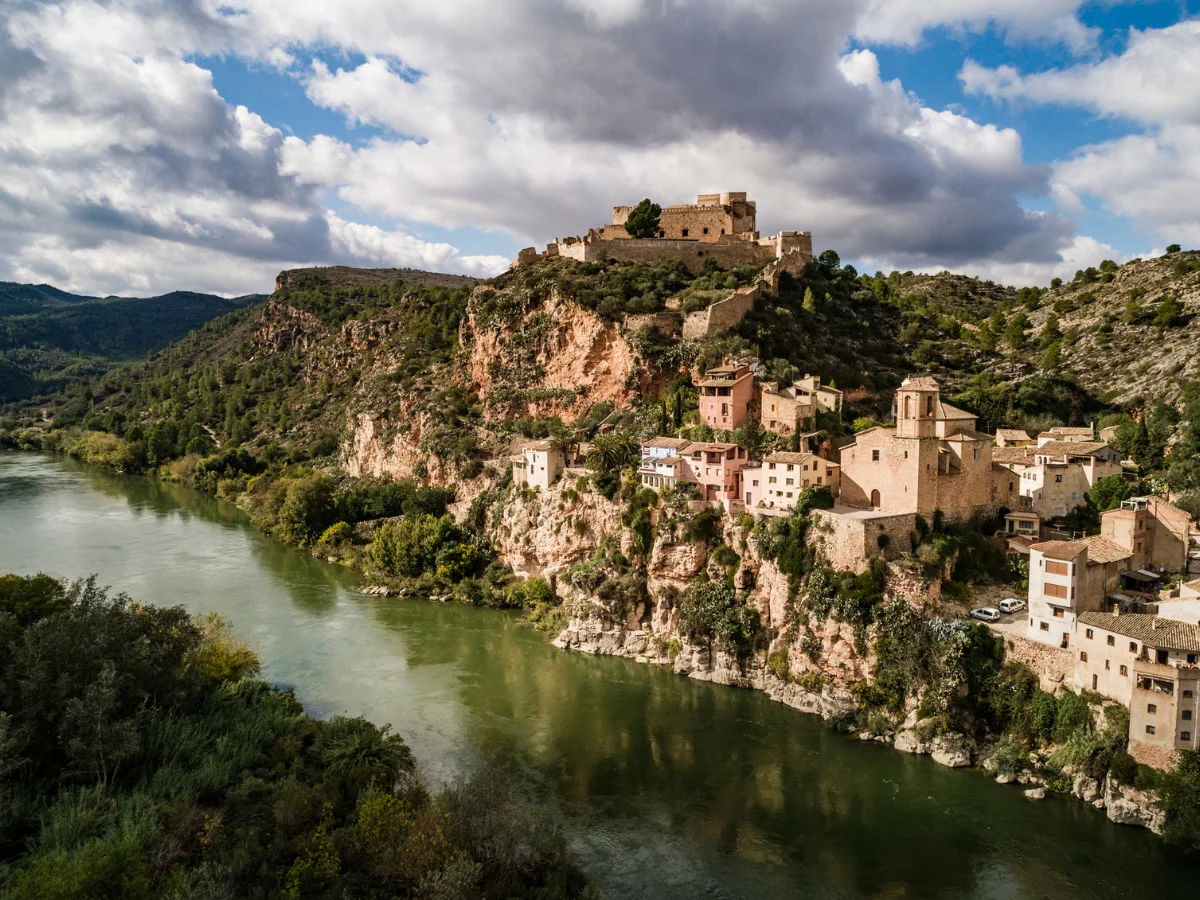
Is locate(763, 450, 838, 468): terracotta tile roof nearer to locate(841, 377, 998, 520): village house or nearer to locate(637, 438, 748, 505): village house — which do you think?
locate(841, 377, 998, 520): village house

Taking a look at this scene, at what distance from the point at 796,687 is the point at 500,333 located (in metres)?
26.4

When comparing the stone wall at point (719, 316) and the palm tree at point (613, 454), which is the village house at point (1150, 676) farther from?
the stone wall at point (719, 316)

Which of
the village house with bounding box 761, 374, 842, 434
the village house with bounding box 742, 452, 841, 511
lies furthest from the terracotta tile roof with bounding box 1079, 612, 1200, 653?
the village house with bounding box 761, 374, 842, 434

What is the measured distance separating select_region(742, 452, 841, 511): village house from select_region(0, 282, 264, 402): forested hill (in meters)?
102

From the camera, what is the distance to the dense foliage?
440 inches

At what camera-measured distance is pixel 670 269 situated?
41.8 metres

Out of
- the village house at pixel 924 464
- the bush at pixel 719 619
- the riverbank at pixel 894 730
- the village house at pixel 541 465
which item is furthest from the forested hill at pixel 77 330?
the village house at pixel 924 464

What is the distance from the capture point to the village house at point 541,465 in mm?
31891

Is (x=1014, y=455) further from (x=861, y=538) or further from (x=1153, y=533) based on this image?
(x=861, y=538)

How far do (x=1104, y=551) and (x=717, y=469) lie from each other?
1095 cm

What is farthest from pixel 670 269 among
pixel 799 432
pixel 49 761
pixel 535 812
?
pixel 49 761

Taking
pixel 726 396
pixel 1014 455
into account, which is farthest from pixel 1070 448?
pixel 726 396

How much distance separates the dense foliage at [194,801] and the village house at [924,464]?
14091 mm

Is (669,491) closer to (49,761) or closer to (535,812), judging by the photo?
(535,812)
